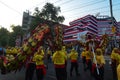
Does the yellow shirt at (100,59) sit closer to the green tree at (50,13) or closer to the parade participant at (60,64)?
the parade participant at (60,64)

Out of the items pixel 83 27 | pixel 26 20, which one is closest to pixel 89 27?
pixel 83 27

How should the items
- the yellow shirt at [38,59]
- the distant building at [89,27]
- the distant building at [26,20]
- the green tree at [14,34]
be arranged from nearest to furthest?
the yellow shirt at [38,59]
the distant building at [89,27]
the distant building at [26,20]
the green tree at [14,34]

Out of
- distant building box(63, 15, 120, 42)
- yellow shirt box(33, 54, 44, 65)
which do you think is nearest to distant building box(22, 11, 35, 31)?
distant building box(63, 15, 120, 42)

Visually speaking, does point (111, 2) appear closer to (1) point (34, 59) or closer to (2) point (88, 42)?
(2) point (88, 42)

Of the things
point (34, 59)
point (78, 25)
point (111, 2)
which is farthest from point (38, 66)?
point (78, 25)

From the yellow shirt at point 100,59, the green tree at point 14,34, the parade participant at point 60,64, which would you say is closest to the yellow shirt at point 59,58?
the parade participant at point 60,64

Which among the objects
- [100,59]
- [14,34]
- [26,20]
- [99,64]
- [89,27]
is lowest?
[99,64]

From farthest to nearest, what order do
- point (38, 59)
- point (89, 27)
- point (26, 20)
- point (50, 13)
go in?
point (50, 13) < point (26, 20) < point (89, 27) < point (38, 59)

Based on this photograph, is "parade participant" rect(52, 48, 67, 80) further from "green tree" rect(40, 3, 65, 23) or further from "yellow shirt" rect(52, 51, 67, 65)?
"green tree" rect(40, 3, 65, 23)

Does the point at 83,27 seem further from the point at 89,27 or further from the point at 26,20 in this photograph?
the point at 26,20

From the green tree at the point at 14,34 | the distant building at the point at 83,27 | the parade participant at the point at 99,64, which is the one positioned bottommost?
the parade participant at the point at 99,64

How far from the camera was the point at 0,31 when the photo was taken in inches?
3088

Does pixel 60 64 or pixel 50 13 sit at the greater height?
pixel 50 13

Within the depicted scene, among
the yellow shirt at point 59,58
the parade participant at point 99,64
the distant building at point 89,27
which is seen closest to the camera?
the parade participant at point 99,64
